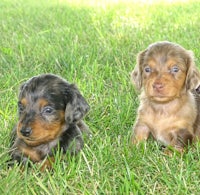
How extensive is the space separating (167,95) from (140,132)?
23.5 inches

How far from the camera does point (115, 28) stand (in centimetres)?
1040

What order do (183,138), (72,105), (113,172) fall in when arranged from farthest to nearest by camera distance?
(183,138) → (72,105) → (113,172)

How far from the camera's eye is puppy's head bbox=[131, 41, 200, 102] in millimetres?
5441

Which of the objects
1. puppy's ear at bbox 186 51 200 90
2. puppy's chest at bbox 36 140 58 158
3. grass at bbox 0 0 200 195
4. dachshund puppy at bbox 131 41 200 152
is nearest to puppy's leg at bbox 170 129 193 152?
dachshund puppy at bbox 131 41 200 152

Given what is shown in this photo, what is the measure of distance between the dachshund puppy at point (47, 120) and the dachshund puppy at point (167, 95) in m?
0.74

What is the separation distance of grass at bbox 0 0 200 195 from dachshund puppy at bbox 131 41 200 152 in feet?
0.60

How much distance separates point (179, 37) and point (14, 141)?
486 centimetres

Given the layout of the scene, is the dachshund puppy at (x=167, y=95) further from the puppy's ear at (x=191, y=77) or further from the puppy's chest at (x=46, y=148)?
the puppy's chest at (x=46, y=148)

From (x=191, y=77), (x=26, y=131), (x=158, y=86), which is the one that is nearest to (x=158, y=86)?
(x=158, y=86)

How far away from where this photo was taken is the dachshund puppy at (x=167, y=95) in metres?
5.51

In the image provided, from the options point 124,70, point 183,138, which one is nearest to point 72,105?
point 183,138

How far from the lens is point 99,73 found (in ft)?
25.6

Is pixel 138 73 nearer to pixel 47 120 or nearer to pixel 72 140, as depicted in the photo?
pixel 72 140

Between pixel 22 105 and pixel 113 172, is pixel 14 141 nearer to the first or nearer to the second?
pixel 22 105
